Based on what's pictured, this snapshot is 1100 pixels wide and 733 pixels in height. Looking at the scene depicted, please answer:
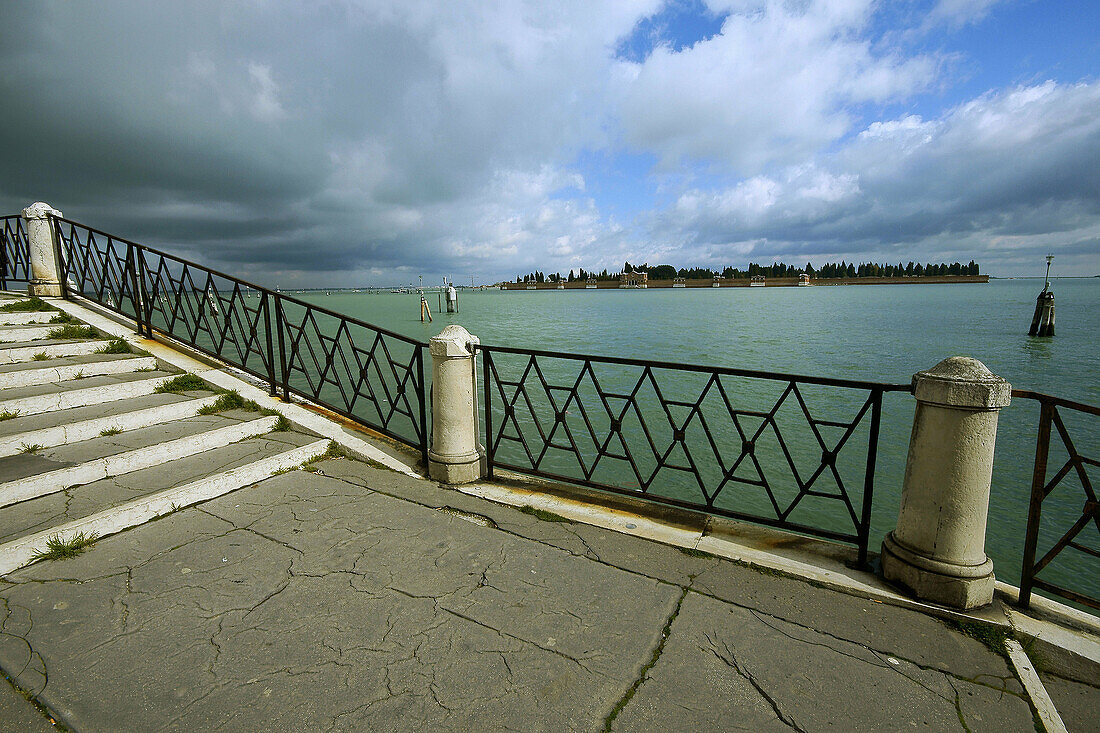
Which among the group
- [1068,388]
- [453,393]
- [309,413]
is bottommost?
[1068,388]

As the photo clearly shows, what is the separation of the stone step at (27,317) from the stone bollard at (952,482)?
10356 mm

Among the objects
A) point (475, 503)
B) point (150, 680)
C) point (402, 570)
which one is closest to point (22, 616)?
point (150, 680)

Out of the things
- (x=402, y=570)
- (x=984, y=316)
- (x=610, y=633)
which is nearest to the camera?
(x=610, y=633)

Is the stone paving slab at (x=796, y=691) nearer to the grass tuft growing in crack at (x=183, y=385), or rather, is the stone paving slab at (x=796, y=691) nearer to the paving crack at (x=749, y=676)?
the paving crack at (x=749, y=676)

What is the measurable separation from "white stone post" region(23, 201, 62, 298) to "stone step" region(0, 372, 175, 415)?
3822 mm

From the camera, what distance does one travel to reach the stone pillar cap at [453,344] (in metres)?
4.33

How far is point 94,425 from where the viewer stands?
466 centimetres

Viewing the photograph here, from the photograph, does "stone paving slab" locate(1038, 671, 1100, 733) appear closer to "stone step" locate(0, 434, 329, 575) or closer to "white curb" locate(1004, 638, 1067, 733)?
"white curb" locate(1004, 638, 1067, 733)

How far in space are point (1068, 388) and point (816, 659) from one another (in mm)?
24383

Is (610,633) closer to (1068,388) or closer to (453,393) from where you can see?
(453,393)

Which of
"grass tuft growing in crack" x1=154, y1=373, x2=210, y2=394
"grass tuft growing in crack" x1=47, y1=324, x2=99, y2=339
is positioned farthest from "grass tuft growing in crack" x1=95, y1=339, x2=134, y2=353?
"grass tuft growing in crack" x1=154, y1=373, x2=210, y2=394

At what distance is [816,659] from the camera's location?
244 centimetres

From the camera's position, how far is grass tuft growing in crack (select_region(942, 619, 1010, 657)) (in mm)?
2549

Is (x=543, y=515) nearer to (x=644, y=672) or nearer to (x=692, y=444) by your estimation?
(x=644, y=672)
